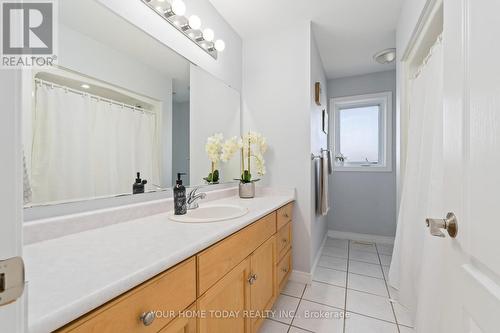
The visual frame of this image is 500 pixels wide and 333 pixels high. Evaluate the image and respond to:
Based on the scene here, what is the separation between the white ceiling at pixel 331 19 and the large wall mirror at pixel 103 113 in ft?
2.54

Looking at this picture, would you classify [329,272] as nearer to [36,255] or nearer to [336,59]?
[36,255]

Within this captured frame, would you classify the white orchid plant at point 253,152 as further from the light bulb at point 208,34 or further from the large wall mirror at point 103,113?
the light bulb at point 208,34

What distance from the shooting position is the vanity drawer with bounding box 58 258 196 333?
0.50m

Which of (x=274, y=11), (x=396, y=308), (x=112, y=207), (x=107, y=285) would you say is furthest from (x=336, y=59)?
(x=107, y=285)

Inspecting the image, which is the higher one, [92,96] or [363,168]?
[92,96]

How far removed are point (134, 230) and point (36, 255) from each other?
12.3 inches

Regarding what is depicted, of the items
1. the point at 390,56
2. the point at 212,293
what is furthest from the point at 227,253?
the point at 390,56

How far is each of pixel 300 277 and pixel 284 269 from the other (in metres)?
0.35

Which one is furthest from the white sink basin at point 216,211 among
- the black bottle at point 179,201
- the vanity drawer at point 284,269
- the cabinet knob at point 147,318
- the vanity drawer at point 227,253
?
the cabinet knob at point 147,318

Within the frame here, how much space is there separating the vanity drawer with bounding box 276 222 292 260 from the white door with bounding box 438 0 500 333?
1055 mm

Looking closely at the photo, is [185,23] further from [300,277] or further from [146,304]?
[300,277]

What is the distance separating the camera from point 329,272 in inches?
87.4

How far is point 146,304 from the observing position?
2.03 feet

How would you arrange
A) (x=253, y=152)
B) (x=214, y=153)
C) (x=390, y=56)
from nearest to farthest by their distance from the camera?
(x=214, y=153)
(x=253, y=152)
(x=390, y=56)
